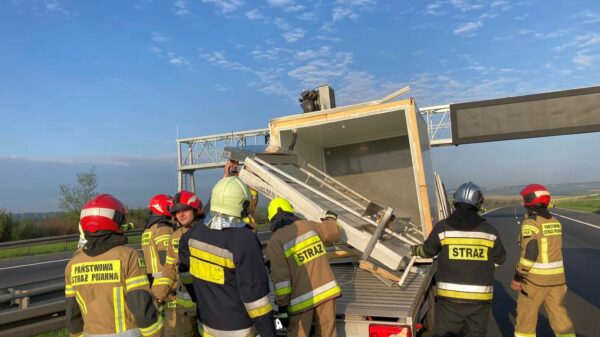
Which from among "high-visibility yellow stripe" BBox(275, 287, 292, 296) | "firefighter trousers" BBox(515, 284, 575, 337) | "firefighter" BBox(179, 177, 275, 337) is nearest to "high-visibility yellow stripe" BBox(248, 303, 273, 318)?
"firefighter" BBox(179, 177, 275, 337)

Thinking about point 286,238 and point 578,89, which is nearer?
point 286,238

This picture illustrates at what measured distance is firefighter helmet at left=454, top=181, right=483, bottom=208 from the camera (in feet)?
12.3

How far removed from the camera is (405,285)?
408 centimetres

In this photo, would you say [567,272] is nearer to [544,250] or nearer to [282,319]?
[544,250]

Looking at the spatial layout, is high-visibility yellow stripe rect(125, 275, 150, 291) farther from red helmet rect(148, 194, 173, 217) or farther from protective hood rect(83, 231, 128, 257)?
red helmet rect(148, 194, 173, 217)

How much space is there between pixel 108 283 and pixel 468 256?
2.92 metres

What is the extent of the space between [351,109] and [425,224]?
68.9 inches

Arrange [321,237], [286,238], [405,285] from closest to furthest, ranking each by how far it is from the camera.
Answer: [286,238]
[321,237]
[405,285]

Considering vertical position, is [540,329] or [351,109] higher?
[351,109]

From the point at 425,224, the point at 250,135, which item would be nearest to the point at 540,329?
the point at 425,224

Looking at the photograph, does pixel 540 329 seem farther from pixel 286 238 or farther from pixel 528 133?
pixel 528 133

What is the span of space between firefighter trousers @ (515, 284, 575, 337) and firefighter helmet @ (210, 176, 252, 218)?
3365mm

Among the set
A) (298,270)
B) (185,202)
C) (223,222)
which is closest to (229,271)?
(223,222)

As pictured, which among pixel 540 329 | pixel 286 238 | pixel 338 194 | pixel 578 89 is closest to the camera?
pixel 286 238
